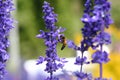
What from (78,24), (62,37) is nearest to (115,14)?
(78,24)

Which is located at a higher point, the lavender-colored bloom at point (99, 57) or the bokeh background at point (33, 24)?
the bokeh background at point (33, 24)

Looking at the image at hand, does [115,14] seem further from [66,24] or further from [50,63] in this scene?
[50,63]

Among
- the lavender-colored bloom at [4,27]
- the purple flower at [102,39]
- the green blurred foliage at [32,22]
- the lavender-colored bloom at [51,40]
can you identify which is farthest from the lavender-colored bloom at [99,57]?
the green blurred foliage at [32,22]

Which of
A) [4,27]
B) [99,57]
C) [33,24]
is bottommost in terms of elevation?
[99,57]

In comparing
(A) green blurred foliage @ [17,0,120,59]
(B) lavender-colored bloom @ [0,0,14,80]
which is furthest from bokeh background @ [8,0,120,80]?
(B) lavender-colored bloom @ [0,0,14,80]

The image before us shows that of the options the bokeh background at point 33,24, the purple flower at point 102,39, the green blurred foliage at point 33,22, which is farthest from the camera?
the green blurred foliage at point 33,22

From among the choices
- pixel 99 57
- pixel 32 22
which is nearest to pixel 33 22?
pixel 32 22

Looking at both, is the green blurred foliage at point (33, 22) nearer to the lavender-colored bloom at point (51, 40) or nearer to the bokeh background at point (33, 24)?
the bokeh background at point (33, 24)

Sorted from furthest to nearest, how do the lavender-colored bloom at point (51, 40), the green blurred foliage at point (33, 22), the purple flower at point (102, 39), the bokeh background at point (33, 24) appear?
the green blurred foliage at point (33, 22)
the bokeh background at point (33, 24)
the lavender-colored bloom at point (51, 40)
the purple flower at point (102, 39)

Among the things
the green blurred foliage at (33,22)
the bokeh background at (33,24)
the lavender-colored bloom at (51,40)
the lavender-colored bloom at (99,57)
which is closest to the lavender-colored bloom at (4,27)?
the lavender-colored bloom at (51,40)

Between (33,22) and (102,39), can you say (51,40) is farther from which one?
(33,22)

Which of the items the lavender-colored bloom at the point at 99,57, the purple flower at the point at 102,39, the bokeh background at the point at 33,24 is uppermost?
the bokeh background at the point at 33,24

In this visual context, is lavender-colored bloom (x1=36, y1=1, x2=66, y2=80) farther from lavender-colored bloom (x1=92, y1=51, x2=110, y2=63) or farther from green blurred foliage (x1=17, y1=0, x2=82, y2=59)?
green blurred foliage (x1=17, y1=0, x2=82, y2=59)

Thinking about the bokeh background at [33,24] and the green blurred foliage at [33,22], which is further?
the green blurred foliage at [33,22]
